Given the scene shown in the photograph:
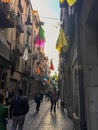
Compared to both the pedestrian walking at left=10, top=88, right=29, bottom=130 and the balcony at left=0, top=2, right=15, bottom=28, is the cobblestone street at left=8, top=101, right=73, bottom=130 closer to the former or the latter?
the pedestrian walking at left=10, top=88, right=29, bottom=130

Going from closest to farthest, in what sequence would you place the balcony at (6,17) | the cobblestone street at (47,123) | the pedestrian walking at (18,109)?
the pedestrian walking at (18,109)
the cobblestone street at (47,123)
the balcony at (6,17)

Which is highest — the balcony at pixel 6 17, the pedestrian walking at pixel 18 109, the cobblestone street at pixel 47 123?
the balcony at pixel 6 17

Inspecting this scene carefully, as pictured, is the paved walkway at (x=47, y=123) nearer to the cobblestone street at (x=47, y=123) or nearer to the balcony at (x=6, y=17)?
the cobblestone street at (x=47, y=123)

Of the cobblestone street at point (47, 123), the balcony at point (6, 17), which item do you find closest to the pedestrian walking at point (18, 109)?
the cobblestone street at point (47, 123)

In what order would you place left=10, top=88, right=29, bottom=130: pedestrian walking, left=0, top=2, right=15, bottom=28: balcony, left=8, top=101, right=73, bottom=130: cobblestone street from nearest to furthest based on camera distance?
1. left=10, top=88, right=29, bottom=130: pedestrian walking
2. left=8, top=101, right=73, bottom=130: cobblestone street
3. left=0, top=2, right=15, bottom=28: balcony

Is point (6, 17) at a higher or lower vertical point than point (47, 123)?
higher

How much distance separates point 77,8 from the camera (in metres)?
8.26

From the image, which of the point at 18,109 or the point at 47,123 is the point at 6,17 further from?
the point at 18,109

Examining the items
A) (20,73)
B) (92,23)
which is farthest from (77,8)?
(20,73)

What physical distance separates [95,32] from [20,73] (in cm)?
2522

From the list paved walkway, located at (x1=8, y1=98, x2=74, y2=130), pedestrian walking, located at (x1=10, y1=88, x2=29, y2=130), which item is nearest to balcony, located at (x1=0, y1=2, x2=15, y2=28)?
paved walkway, located at (x1=8, y1=98, x2=74, y2=130)

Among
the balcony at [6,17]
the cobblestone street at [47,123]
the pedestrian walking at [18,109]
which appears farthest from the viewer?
the balcony at [6,17]

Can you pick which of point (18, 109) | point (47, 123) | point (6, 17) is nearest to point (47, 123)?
point (47, 123)

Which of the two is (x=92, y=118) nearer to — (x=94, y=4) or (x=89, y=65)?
(x=89, y=65)
